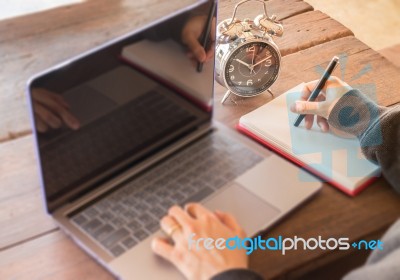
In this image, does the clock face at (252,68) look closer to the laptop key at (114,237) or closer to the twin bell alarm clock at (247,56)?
the twin bell alarm clock at (247,56)

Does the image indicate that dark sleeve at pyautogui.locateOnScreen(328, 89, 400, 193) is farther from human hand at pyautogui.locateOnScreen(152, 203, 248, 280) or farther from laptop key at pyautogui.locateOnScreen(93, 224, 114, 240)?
laptop key at pyautogui.locateOnScreen(93, 224, 114, 240)

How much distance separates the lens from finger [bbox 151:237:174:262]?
0.90 m

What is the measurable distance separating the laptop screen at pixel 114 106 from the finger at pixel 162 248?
0.57ft

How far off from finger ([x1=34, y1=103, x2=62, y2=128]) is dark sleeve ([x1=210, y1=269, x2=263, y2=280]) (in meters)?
0.33

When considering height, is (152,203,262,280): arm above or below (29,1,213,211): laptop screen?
below

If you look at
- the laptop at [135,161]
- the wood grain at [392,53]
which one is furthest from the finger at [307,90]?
the wood grain at [392,53]

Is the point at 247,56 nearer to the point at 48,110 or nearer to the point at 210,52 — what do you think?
the point at 210,52

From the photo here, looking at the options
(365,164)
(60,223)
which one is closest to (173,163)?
(60,223)

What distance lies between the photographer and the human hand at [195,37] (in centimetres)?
105

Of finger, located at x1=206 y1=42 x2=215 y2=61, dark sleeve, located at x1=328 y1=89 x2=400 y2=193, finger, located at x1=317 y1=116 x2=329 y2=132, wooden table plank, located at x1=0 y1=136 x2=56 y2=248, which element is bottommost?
wooden table plank, located at x1=0 y1=136 x2=56 y2=248

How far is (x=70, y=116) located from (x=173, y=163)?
241 millimetres

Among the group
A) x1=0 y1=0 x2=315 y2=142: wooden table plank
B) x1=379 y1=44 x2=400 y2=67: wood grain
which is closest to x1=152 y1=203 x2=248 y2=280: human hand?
x1=0 y1=0 x2=315 y2=142: wooden table plank

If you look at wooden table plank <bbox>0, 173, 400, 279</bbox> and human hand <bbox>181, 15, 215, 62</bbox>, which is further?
human hand <bbox>181, 15, 215, 62</bbox>

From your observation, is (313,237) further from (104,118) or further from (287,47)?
(287,47)
